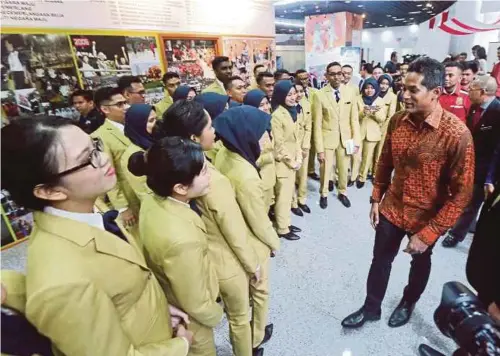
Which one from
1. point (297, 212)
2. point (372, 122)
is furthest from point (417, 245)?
point (372, 122)

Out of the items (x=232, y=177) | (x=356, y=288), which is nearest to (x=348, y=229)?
(x=356, y=288)

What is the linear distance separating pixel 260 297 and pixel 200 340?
0.46 meters

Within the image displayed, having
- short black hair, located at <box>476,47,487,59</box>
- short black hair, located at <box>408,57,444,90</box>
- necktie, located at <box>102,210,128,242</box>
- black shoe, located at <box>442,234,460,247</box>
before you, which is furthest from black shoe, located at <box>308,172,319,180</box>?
short black hair, located at <box>476,47,487,59</box>

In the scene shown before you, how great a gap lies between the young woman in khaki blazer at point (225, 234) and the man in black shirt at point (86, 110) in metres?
1.84

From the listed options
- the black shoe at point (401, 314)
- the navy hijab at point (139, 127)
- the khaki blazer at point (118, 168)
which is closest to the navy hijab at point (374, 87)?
the black shoe at point (401, 314)

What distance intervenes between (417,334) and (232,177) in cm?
150

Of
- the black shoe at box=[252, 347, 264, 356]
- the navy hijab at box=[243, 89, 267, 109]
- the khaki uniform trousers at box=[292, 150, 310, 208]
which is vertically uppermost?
the navy hijab at box=[243, 89, 267, 109]

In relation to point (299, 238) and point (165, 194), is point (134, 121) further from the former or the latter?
point (299, 238)

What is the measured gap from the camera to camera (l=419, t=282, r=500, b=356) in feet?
2.89

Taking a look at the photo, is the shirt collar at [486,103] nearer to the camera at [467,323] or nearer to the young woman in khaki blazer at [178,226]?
the camera at [467,323]

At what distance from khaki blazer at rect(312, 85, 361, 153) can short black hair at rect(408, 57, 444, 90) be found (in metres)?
1.97

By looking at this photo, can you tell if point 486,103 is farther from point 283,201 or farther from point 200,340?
point 200,340

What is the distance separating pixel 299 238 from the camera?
2.92 meters

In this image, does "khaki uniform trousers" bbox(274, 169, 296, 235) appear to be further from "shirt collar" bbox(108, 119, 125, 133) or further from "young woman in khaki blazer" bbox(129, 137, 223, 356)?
"young woman in khaki blazer" bbox(129, 137, 223, 356)
